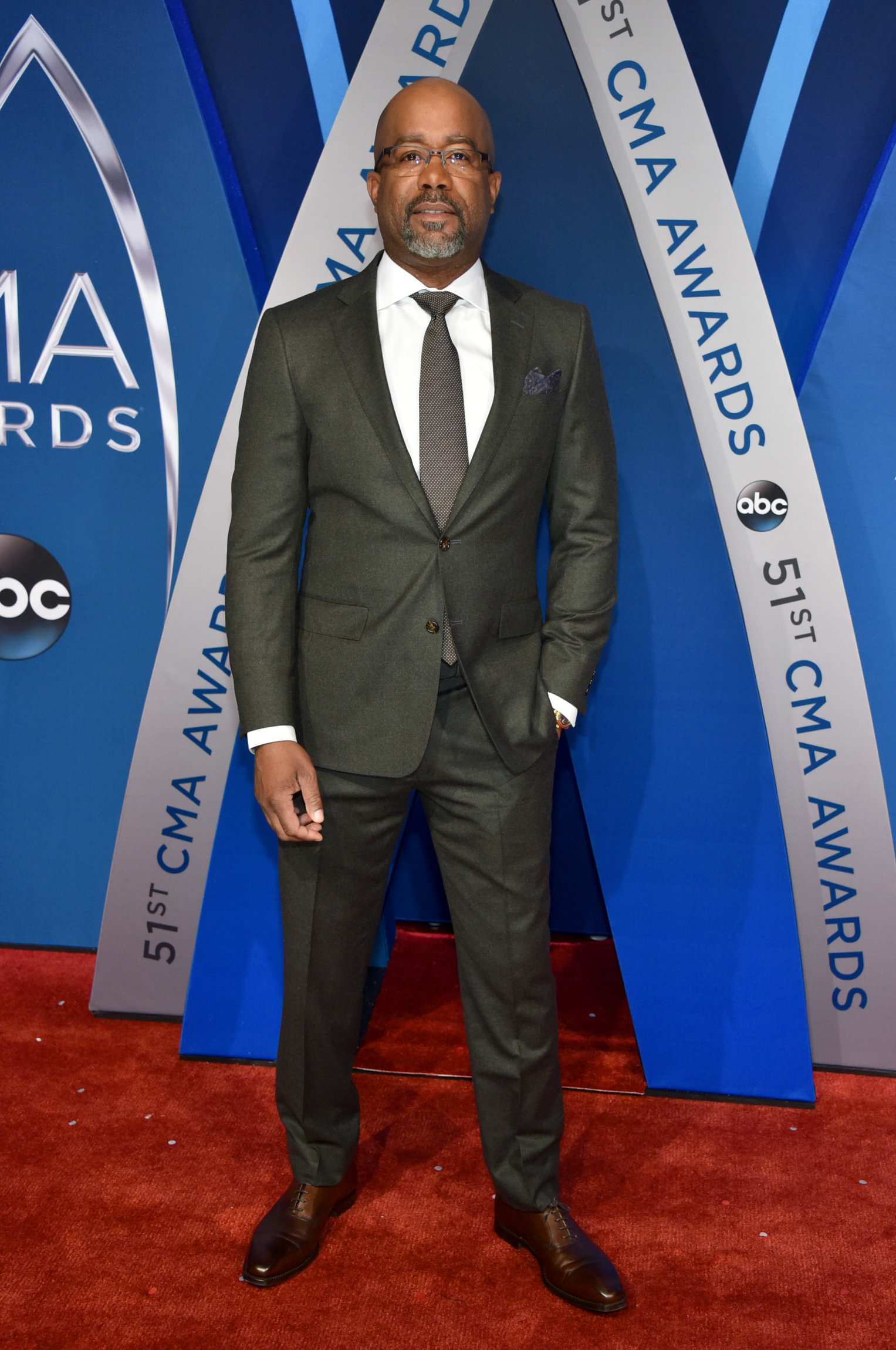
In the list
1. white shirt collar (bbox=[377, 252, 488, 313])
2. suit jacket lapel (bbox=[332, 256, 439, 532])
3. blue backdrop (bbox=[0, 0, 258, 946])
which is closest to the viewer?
suit jacket lapel (bbox=[332, 256, 439, 532])

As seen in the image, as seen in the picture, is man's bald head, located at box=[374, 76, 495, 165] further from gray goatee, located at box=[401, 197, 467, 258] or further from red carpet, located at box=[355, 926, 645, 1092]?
red carpet, located at box=[355, 926, 645, 1092]

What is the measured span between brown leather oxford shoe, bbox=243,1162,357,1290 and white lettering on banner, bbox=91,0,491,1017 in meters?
0.81

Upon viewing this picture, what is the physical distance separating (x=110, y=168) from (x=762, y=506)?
5.11 feet

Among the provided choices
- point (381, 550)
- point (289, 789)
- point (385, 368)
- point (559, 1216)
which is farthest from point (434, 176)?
point (559, 1216)

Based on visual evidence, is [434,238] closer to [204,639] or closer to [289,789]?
[289,789]

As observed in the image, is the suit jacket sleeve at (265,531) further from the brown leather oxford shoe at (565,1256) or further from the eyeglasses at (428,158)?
the brown leather oxford shoe at (565,1256)

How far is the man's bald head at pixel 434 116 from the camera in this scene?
5.80ft

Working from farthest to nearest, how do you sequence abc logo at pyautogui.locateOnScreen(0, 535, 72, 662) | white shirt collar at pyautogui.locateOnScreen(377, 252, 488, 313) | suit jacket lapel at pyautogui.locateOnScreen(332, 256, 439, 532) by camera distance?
abc logo at pyautogui.locateOnScreen(0, 535, 72, 662)
white shirt collar at pyautogui.locateOnScreen(377, 252, 488, 313)
suit jacket lapel at pyautogui.locateOnScreen(332, 256, 439, 532)

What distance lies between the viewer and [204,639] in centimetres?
247

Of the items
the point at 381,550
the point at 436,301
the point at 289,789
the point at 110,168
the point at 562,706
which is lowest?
the point at 289,789

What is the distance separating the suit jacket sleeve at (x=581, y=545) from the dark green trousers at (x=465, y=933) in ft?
0.54

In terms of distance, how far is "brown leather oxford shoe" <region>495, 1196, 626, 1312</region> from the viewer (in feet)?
5.76

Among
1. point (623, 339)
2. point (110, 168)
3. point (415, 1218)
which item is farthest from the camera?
point (110, 168)

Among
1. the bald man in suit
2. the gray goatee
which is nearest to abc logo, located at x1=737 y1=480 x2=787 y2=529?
the bald man in suit
